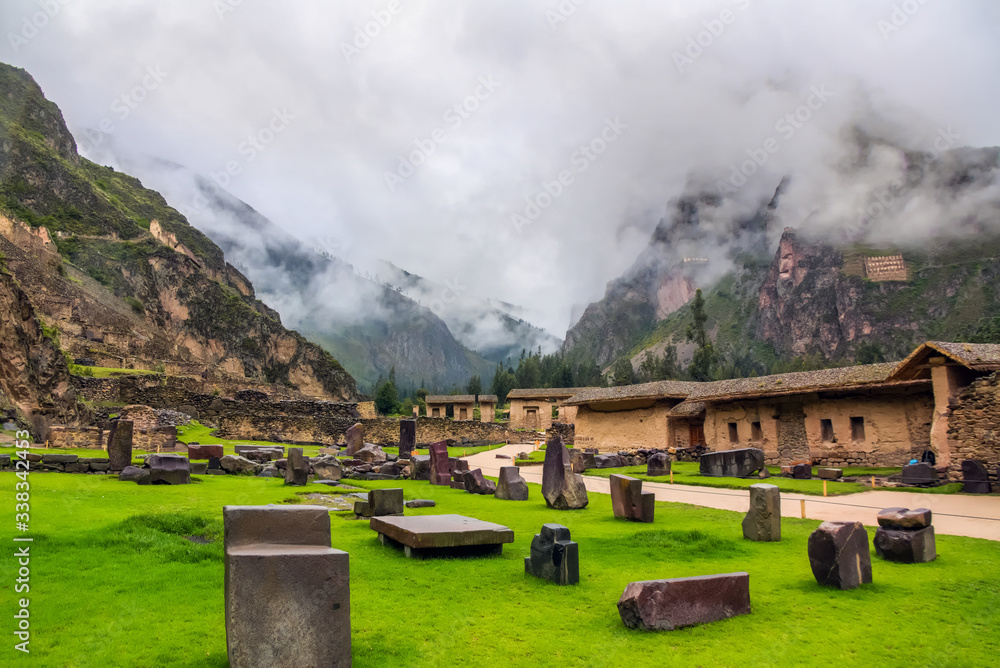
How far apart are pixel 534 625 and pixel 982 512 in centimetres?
1325

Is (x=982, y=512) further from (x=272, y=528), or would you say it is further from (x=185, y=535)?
(x=185, y=535)

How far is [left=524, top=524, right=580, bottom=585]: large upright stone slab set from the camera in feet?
24.4

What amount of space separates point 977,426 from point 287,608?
21.6m

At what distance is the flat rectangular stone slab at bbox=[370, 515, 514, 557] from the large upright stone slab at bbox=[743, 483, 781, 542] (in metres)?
4.41

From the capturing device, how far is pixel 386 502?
11.8 m

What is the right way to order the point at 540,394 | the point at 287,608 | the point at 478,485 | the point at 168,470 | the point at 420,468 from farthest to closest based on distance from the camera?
the point at 540,394, the point at 420,468, the point at 478,485, the point at 168,470, the point at 287,608

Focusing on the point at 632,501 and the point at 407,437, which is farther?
the point at 407,437

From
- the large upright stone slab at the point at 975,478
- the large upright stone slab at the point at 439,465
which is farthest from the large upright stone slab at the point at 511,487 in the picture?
the large upright stone slab at the point at 975,478

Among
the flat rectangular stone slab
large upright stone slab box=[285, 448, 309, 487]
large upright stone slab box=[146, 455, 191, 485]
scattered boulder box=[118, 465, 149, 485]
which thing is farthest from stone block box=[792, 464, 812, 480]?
scattered boulder box=[118, 465, 149, 485]

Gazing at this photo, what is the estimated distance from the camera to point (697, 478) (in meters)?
22.8

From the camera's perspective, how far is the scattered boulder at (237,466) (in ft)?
66.8

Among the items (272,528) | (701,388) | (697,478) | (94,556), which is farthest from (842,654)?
(701,388)

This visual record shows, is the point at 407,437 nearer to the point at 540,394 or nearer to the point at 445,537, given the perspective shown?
the point at 445,537

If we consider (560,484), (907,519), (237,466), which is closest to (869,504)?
(907,519)
